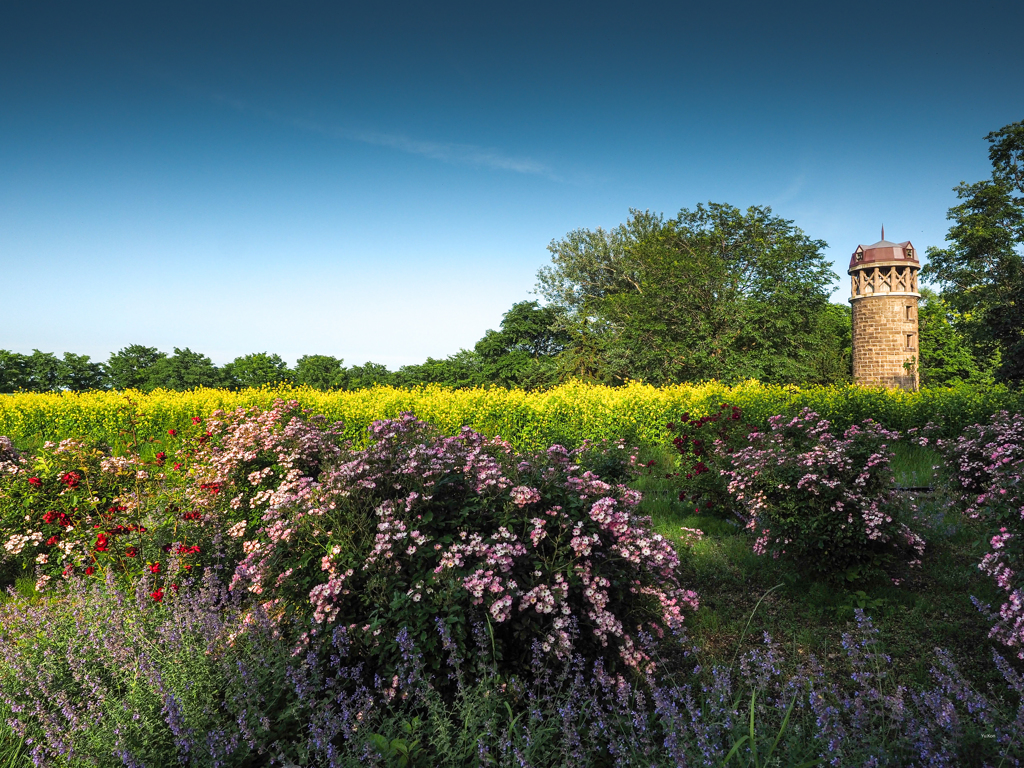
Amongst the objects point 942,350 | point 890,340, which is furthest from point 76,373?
point 942,350

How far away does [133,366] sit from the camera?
2462cm

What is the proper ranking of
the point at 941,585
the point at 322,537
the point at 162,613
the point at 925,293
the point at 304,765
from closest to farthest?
1. the point at 304,765
2. the point at 322,537
3. the point at 162,613
4. the point at 941,585
5. the point at 925,293

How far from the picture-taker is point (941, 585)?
4.76 metres

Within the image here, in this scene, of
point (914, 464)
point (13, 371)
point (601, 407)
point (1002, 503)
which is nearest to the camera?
point (1002, 503)

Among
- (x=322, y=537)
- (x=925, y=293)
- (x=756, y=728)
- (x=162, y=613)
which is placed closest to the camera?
(x=756, y=728)

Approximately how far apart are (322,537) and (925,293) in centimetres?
4612

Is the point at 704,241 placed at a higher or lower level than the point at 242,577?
higher

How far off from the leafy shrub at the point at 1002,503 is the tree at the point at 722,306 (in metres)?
18.3

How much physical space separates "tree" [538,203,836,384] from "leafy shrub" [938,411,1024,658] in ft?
60.1

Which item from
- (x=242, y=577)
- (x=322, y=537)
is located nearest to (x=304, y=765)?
(x=322, y=537)

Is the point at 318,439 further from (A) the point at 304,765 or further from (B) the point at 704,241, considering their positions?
(B) the point at 704,241

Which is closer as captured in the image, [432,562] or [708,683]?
[432,562]

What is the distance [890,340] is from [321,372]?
27.1 meters

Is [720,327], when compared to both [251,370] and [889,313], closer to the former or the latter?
[889,313]
